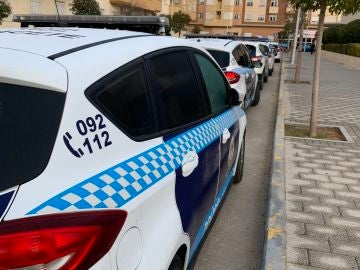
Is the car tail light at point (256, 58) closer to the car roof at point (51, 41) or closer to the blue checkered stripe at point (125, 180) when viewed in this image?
the blue checkered stripe at point (125, 180)

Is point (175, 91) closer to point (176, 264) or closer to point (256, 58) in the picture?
point (176, 264)

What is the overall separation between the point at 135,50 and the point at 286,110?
8.69 m

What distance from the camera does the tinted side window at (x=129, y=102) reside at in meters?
1.86

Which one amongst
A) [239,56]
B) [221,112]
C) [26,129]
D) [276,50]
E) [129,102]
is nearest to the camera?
[26,129]

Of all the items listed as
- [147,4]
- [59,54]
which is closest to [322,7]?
[59,54]

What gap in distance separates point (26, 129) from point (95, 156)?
0.29 meters

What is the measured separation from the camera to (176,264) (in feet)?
7.17

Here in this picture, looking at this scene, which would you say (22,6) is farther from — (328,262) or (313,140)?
(328,262)

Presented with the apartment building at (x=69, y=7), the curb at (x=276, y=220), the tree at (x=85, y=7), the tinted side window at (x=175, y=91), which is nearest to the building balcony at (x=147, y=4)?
the apartment building at (x=69, y=7)

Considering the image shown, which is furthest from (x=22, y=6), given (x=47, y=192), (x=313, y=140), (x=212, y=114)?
(x=47, y=192)

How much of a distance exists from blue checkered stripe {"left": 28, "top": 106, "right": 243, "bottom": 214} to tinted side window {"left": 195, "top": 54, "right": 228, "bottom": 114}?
77 centimetres

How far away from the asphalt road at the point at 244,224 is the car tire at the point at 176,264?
3.76ft

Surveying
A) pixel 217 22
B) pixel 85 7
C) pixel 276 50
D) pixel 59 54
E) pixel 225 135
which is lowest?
pixel 276 50

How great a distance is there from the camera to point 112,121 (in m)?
1.83
